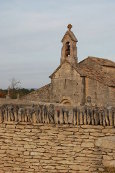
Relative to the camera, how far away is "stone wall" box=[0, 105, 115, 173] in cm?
587

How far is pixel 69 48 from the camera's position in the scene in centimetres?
2877

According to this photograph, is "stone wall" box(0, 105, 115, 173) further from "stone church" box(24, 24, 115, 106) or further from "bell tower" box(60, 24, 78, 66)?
"bell tower" box(60, 24, 78, 66)

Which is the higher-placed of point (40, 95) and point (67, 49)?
point (67, 49)

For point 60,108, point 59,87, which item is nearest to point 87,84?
point 59,87

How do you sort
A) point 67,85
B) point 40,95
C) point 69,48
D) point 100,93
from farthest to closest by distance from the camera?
point 40,95, point 69,48, point 67,85, point 100,93

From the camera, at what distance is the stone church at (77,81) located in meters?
25.9

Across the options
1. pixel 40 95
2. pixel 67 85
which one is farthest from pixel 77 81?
pixel 40 95

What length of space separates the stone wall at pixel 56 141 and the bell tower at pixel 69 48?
876 inches

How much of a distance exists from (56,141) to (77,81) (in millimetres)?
21553

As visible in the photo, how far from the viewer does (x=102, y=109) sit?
6.02 meters

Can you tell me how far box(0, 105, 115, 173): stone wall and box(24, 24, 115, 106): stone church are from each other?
19.5m

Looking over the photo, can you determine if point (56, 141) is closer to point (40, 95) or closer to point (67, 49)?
point (67, 49)

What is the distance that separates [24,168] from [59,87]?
23.3 metres

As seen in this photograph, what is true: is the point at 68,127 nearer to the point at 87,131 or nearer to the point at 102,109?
the point at 87,131
